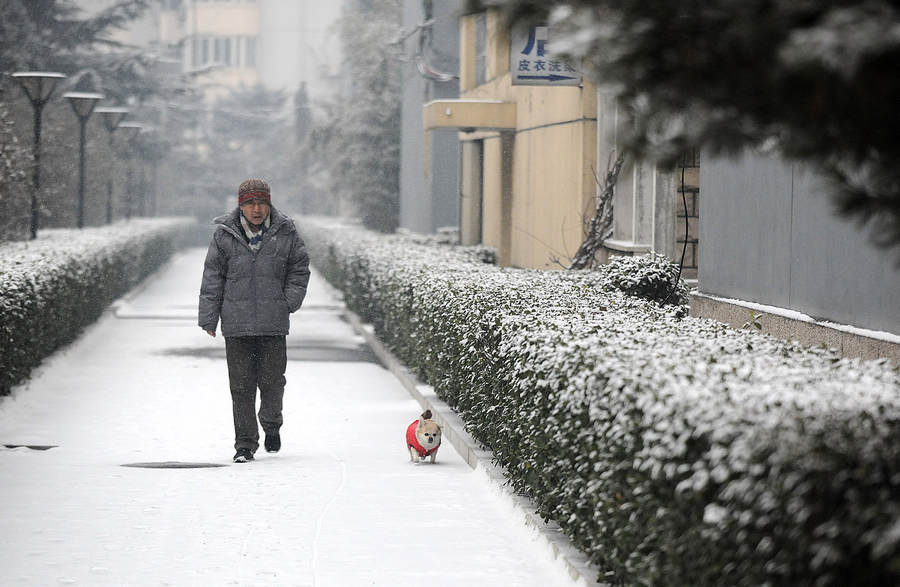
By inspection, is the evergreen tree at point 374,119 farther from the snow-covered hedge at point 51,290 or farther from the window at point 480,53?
the snow-covered hedge at point 51,290

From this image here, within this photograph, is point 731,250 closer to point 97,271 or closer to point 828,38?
point 828,38

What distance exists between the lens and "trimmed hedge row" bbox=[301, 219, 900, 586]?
3.52 metres

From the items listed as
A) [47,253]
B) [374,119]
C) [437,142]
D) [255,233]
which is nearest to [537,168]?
[47,253]

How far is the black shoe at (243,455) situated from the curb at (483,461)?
1390 mm

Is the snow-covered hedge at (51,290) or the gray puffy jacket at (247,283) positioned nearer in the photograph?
the gray puffy jacket at (247,283)

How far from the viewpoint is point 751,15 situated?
2809 mm

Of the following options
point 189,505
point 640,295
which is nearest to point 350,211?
point 640,295

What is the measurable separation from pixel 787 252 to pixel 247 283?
3.51m

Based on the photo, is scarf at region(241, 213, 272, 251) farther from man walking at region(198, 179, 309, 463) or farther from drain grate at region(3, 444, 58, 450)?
drain grate at region(3, 444, 58, 450)

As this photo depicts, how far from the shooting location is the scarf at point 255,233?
31.2 feet

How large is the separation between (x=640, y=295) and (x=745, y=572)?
26.5 ft

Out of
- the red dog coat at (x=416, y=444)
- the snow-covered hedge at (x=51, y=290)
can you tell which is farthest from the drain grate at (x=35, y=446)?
the red dog coat at (x=416, y=444)

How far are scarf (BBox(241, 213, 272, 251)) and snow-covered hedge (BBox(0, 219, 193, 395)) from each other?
2566 millimetres

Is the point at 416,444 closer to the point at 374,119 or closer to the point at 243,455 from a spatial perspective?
the point at 243,455
